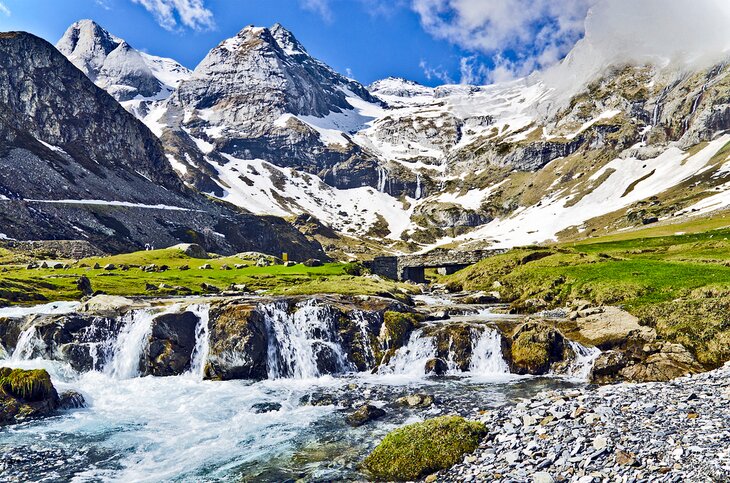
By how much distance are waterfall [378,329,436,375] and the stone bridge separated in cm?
6845

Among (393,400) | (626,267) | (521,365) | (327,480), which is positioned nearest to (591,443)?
(327,480)

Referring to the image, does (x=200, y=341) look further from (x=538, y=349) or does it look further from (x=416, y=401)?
(x=538, y=349)

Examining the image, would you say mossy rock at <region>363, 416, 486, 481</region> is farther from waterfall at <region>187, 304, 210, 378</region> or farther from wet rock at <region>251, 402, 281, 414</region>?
waterfall at <region>187, 304, 210, 378</region>

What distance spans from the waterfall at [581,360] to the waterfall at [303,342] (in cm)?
1767

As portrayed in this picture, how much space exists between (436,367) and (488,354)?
4343 millimetres

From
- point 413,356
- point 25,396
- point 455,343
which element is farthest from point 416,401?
point 25,396

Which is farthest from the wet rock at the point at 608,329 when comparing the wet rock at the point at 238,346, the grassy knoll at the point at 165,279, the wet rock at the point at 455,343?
the wet rock at the point at 238,346

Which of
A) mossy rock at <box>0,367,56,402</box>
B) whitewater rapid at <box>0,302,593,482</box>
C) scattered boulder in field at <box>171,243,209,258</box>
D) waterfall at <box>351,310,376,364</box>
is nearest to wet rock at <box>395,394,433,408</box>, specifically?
whitewater rapid at <box>0,302,593,482</box>

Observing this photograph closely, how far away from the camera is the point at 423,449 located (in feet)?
59.6

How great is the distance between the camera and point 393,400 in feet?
97.1

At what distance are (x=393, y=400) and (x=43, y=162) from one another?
183172mm

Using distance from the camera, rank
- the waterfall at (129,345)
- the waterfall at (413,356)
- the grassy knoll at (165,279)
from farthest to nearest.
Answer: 1. the grassy knoll at (165,279)
2. the waterfall at (129,345)
3. the waterfall at (413,356)

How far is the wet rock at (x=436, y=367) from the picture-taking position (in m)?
37.3

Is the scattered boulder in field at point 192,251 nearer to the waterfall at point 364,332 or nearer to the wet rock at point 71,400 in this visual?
the waterfall at point 364,332
